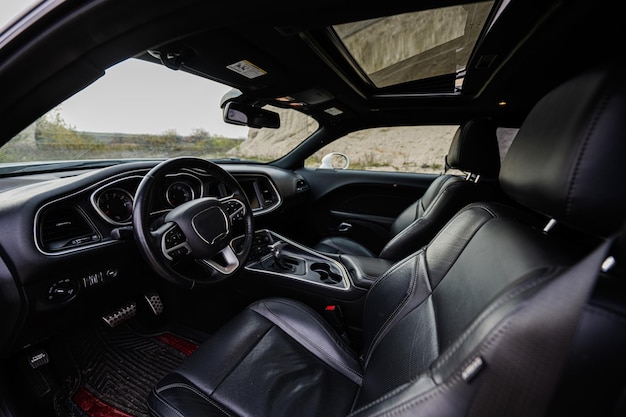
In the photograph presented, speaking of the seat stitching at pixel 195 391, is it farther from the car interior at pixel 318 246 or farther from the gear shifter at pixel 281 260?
the gear shifter at pixel 281 260

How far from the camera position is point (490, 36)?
1.47 meters

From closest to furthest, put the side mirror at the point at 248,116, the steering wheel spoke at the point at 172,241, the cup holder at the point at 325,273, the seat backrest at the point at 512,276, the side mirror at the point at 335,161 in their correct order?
the seat backrest at the point at 512,276 < the steering wheel spoke at the point at 172,241 < the cup holder at the point at 325,273 < the side mirror at the point at 248,116 < the side mirror at the point at 335,161

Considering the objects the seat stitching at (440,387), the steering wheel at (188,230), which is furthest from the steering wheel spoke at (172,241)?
the seat stitching at (440,387)

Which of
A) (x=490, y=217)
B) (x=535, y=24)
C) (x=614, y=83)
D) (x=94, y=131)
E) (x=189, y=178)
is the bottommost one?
(x=490, y=217)

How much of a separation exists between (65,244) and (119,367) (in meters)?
0.97

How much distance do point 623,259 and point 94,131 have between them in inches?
86.4

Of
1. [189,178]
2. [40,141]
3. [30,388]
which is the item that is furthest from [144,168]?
[30,388]

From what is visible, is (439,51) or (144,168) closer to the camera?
(144,168)

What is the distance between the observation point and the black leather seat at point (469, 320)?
16.9 inches

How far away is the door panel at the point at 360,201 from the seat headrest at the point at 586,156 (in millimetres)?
2291

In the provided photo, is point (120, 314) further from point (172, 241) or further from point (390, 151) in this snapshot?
point (390, 151)

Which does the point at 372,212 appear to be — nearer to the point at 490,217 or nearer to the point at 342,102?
the point at 342,102

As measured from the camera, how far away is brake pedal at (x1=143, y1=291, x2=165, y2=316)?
5.96ft

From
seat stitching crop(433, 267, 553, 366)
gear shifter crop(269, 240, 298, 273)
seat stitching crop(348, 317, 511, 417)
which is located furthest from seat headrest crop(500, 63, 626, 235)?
Answer: gear shifter crop(269, 240, 298, 273)
